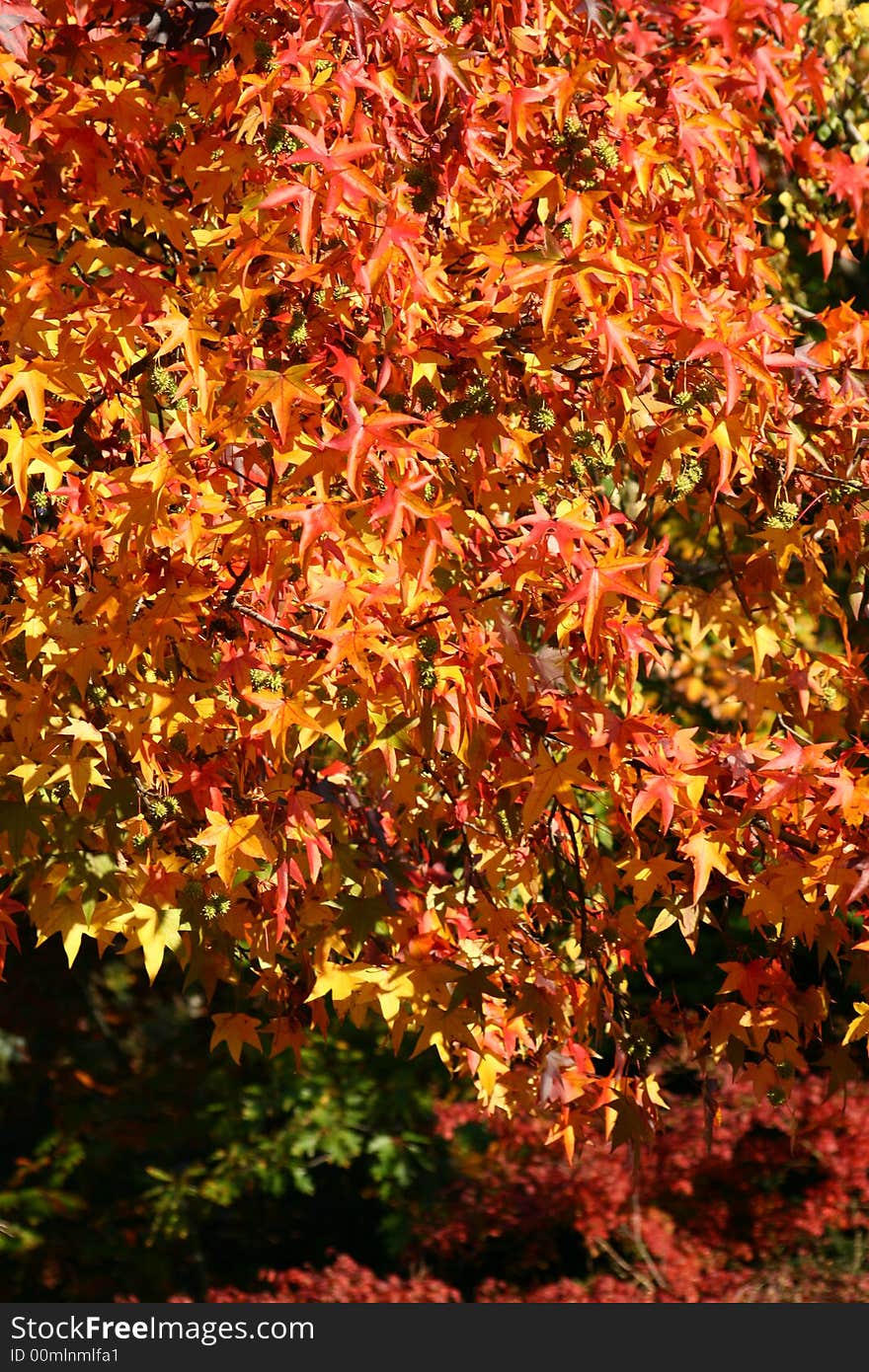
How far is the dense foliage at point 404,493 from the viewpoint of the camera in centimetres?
234

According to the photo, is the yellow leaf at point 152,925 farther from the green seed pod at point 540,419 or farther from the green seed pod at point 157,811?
the green seed pod at point 540,419

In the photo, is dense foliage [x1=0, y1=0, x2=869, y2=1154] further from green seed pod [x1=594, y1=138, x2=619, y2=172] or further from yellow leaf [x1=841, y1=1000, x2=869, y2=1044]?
yellow leaf [x1=841, y1=1000, x2=869, y2=1044]

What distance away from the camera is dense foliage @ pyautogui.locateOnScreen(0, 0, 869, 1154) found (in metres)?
2.34

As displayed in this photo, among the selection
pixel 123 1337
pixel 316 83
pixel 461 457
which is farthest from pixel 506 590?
pixel 123 1337

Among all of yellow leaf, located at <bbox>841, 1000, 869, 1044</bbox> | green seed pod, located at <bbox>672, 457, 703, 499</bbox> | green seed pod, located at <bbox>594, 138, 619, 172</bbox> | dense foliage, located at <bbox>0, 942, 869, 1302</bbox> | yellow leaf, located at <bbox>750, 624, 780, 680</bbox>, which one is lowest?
dense foliage, located at <bbox>0, 942, 869, 1302</bbox>

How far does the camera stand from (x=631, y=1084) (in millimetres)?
3066

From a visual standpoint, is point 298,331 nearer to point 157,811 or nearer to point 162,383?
point 162,383

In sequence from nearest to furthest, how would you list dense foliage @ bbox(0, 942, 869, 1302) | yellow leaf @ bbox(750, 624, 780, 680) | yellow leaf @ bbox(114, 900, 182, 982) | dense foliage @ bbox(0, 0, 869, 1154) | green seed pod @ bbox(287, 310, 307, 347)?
dense foliage @ bbox(0, 0, 869, 1154) < green seed pod @ bbox(287, 310, 307, 347) < yellow leaf @ bbox(114, 900, 182, 982) < yellow leaf @ bbox(750, 624, 780, 680) < dense foliage @ bbox(0, 942, 869, 1302)

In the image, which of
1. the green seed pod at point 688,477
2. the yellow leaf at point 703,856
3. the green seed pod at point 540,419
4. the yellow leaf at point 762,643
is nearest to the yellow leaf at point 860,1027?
the yellow leaf at point 703,856

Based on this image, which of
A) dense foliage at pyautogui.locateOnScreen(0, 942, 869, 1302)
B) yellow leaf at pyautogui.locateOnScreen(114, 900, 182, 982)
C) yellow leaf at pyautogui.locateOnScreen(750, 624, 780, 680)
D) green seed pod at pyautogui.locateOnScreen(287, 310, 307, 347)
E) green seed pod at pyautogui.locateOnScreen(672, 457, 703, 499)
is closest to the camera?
green seed pod at pyautogui.locateOnScreen(287, 310, 307, 347)

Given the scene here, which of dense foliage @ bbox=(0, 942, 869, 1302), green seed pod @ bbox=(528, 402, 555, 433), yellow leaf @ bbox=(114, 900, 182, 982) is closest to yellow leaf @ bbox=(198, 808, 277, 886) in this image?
yellow leaf @ bbox=(114, 900, 182, 982)

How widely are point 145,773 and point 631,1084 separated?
4.36 feet

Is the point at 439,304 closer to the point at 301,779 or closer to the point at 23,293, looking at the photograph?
the point at 23,293

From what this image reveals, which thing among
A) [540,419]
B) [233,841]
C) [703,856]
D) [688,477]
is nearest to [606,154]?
[540,419]
